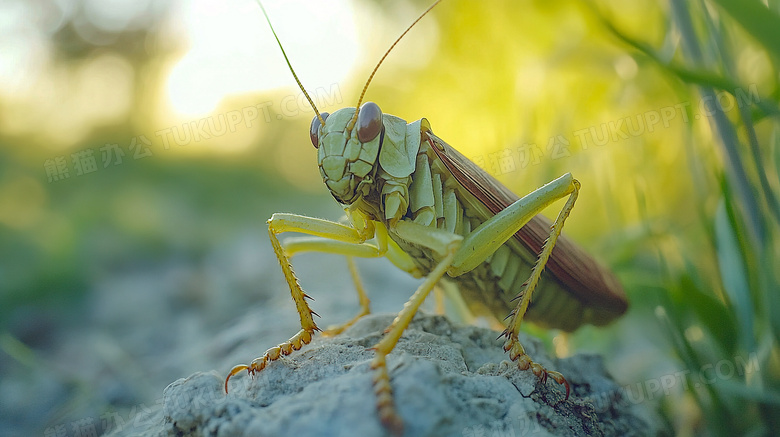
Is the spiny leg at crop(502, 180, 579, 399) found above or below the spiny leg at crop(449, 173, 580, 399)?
below

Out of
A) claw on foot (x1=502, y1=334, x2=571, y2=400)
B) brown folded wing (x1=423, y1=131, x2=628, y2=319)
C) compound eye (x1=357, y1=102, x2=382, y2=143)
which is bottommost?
claw on foot (x1=502, y1=334, x2=571, y2=400)

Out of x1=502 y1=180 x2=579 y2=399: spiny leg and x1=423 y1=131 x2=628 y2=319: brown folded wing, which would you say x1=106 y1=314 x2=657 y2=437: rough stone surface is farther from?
x1=423 y1=131 x2=628 y2=319: brown folded wing

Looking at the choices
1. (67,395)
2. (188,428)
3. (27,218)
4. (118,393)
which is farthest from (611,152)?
(27,218)

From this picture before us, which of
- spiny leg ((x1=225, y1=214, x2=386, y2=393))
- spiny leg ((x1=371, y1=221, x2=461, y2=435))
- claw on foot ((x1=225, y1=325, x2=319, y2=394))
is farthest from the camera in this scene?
A: spiny leg ((x1=225, y1=214, x2=386, y2=393))

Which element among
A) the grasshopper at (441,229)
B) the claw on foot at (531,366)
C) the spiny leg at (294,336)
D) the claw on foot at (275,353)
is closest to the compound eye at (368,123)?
the grasshopper at (441,229)

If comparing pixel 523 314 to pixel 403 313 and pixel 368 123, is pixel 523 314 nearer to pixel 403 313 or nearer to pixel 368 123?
pixel 403 313

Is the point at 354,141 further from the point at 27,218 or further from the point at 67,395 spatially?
the point at 27,218

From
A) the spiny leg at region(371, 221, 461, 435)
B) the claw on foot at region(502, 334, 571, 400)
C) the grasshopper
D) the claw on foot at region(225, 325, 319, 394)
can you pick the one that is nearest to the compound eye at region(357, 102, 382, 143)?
the grasshopper
